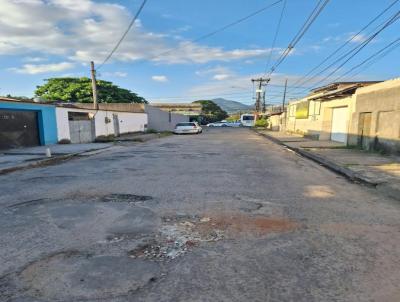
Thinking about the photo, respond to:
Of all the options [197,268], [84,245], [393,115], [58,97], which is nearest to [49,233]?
[84,245]

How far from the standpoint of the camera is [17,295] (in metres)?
2.82

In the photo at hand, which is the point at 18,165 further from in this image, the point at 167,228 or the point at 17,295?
the point at 17,295

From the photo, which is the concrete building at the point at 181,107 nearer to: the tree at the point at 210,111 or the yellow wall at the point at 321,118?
the tree at the point at 210,111

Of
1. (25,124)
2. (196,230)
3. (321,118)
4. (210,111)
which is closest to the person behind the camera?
(196,230)

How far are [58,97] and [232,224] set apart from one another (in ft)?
162

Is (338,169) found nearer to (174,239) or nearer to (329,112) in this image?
(174,239)

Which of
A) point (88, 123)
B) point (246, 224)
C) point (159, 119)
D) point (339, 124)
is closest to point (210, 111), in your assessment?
point (159, 119)

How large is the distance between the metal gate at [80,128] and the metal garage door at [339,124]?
1818cm

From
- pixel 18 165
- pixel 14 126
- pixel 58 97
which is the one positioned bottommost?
pixel 18 165

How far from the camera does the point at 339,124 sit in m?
21.3

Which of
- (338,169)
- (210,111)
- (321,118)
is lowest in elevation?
(338,169)

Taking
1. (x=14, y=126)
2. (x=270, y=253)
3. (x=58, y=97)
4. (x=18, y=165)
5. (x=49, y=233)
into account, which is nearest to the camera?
(x=270, y=253)

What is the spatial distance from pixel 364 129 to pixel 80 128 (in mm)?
18547

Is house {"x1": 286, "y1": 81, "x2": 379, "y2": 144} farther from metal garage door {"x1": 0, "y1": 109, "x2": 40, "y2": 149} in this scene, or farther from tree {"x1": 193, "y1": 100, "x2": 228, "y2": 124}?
tree {"x1": 193, "y1": 100, "x2": 228, "y2": 124}
